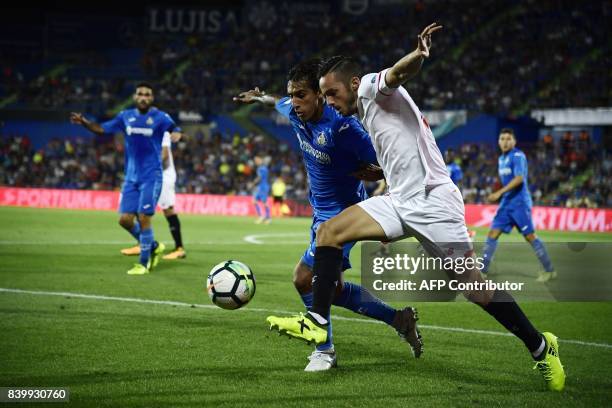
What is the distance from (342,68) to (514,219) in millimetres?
8579

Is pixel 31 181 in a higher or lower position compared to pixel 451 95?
lower

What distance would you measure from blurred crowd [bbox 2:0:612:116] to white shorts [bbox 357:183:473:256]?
31.7 meters

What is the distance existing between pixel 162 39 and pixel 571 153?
96.5 ft

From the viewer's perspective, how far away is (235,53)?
49.8 metres

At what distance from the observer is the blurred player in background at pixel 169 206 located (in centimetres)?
1508

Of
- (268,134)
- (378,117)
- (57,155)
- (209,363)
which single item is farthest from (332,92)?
(57,155)

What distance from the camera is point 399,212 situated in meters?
5.57

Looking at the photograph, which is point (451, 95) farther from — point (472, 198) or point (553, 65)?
point (472, 198)

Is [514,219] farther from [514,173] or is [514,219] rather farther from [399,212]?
[399,212]

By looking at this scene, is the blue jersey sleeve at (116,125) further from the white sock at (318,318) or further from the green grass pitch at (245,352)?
the white sock at (318,318)

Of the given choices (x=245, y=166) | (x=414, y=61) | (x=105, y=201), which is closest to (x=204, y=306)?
(x=414, y=61)

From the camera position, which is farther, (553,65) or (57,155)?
(57,155)

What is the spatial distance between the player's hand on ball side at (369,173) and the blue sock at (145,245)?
6822mm

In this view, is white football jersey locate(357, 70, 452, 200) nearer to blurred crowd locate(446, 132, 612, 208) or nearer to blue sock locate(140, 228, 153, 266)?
blue sock locate(140, 228, 153, 266)
